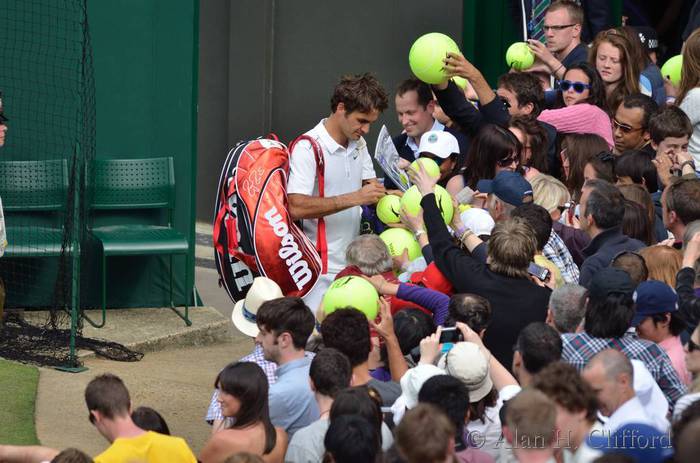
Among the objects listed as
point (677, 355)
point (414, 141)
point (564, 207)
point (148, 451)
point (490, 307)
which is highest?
point (414, 141)

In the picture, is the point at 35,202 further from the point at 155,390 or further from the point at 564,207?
the point at 564,207

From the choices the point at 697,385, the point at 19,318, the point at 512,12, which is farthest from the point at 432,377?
the point at 512,12

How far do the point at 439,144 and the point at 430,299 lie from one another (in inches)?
66.6

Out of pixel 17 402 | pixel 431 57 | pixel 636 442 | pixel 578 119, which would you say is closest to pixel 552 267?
pixel 431 57

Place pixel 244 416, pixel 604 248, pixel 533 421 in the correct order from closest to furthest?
pixel 533 421
pixel 244 416
pixel 604 248

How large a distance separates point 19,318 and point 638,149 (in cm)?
470

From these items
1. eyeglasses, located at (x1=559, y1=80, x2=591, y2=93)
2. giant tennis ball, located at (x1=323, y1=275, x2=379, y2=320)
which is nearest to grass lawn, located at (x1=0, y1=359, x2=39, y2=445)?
giant tennis ball, located at (x1=323, y1=275, x2=379, y2=320)

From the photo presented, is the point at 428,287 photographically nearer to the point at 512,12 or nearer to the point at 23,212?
the point at 23,212

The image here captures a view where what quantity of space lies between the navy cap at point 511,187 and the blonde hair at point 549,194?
0.21 meters

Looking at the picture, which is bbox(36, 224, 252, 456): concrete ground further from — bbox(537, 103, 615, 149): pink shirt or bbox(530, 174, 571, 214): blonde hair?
bbox(537, 103, 615, 149): pink shirt

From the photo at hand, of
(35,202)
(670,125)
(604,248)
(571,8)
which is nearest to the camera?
(604,248)

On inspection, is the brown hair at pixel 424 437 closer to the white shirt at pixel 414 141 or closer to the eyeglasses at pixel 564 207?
the eyeglasses at pixel 564 207

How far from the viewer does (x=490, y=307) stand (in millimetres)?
5477

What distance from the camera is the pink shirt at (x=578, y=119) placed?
783 centimetres
